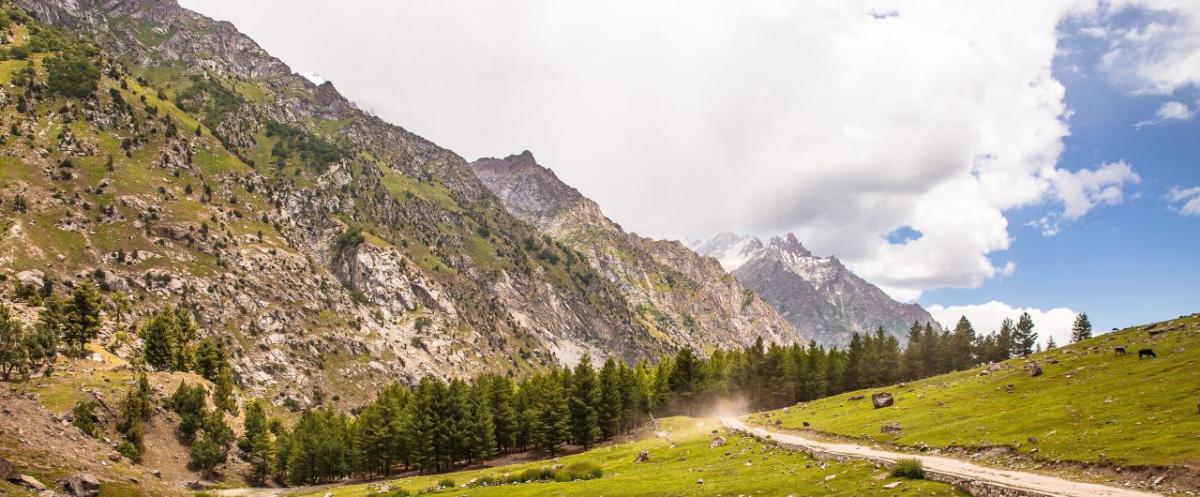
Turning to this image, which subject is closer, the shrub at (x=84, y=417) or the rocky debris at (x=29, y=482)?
the rocky debris at (x=29, y=482)

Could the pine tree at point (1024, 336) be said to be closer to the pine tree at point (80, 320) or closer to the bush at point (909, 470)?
the bush at point (909, 470)

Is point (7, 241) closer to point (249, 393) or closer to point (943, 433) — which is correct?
point (249, 393)

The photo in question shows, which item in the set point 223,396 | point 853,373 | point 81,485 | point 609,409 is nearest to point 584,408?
point 609,409

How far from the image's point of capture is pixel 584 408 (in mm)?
100812

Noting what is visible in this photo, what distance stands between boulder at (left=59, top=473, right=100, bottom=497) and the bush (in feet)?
159

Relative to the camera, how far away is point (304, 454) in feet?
324

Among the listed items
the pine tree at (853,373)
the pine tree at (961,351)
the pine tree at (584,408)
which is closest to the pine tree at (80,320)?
the pine tree at (584,408)

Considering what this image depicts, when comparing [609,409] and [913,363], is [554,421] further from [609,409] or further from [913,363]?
[913,363]

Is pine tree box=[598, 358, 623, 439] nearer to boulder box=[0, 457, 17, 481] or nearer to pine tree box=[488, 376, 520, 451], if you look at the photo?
pine tree box=[488, 376, 520, 451]

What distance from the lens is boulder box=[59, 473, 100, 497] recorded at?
103ft

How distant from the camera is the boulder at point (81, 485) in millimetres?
31281

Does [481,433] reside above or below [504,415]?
below

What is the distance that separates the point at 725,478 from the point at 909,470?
46.5 ft

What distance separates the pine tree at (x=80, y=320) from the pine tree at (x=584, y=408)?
90.6 m
